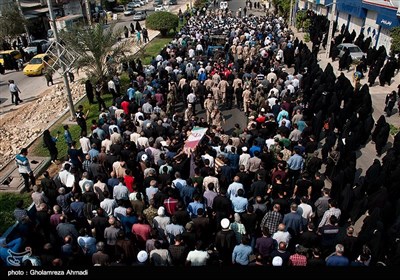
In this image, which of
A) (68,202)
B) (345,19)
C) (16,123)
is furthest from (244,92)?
(345,19)

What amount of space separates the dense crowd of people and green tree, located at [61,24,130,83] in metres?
6.01

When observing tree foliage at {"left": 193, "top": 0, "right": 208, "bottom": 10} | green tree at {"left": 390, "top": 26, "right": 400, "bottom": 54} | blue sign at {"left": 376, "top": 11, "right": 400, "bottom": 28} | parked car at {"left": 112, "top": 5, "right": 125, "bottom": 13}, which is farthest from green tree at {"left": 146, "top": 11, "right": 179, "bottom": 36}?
parked car at {"left": 112, "top": 5, "right": 125, "bottom": 13}

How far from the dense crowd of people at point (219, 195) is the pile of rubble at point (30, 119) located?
4484 mm

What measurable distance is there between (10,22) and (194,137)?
2893cm

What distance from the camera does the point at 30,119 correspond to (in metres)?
19.2

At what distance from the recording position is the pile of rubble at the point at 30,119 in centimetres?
1620

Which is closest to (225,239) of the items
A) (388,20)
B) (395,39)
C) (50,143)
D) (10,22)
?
(50,143)

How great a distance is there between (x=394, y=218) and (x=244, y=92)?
8627mm

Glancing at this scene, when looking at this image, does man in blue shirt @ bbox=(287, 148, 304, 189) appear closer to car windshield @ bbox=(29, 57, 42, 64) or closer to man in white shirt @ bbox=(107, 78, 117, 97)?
man in white shirt @ bbox=(107, 78, 117, 97)

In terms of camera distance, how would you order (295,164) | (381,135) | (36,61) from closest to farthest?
(295,164)
(381,135)
(36,61)

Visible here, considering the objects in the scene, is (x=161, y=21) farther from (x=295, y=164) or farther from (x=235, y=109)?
(x=295, y=164)

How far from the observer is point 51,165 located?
44.7 ft

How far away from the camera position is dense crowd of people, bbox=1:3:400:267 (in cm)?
689

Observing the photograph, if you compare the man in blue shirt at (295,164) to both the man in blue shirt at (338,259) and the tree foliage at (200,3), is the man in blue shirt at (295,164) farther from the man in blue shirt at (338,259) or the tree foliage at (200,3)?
the tree foliage at (200,3)
